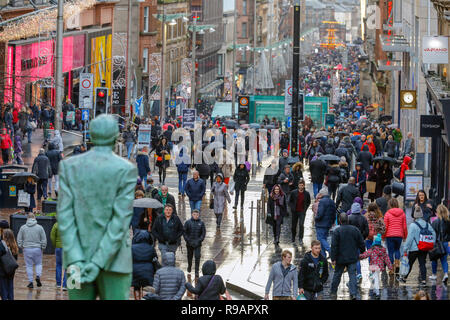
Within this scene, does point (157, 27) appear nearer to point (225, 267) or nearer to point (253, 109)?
point (253, 109)

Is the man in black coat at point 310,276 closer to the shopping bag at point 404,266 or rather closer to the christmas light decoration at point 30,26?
the shopping bag at point 404,266

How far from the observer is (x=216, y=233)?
26.8 metres

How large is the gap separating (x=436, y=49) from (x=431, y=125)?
2249 mm

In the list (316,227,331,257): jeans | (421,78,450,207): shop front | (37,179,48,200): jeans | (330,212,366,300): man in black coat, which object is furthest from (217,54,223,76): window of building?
(330,212,366,300): man in black coat

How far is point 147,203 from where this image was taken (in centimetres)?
2138

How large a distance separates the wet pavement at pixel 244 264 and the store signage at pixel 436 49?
5.54 m

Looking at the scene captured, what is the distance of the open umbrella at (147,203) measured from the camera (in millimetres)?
21234

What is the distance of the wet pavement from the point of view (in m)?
18.9

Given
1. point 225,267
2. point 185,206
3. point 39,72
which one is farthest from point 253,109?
point 225,267

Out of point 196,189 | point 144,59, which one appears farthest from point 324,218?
point 144,59

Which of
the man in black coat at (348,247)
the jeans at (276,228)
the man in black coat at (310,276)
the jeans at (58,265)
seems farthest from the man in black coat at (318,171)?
the man in black coat at (310,276)

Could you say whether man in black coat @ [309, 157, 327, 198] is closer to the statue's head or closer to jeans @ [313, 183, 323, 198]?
jeans @ [313, 183, 323, 198]

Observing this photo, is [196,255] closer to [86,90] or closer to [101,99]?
[101,99]

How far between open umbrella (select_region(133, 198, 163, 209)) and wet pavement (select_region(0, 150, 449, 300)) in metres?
1.20
